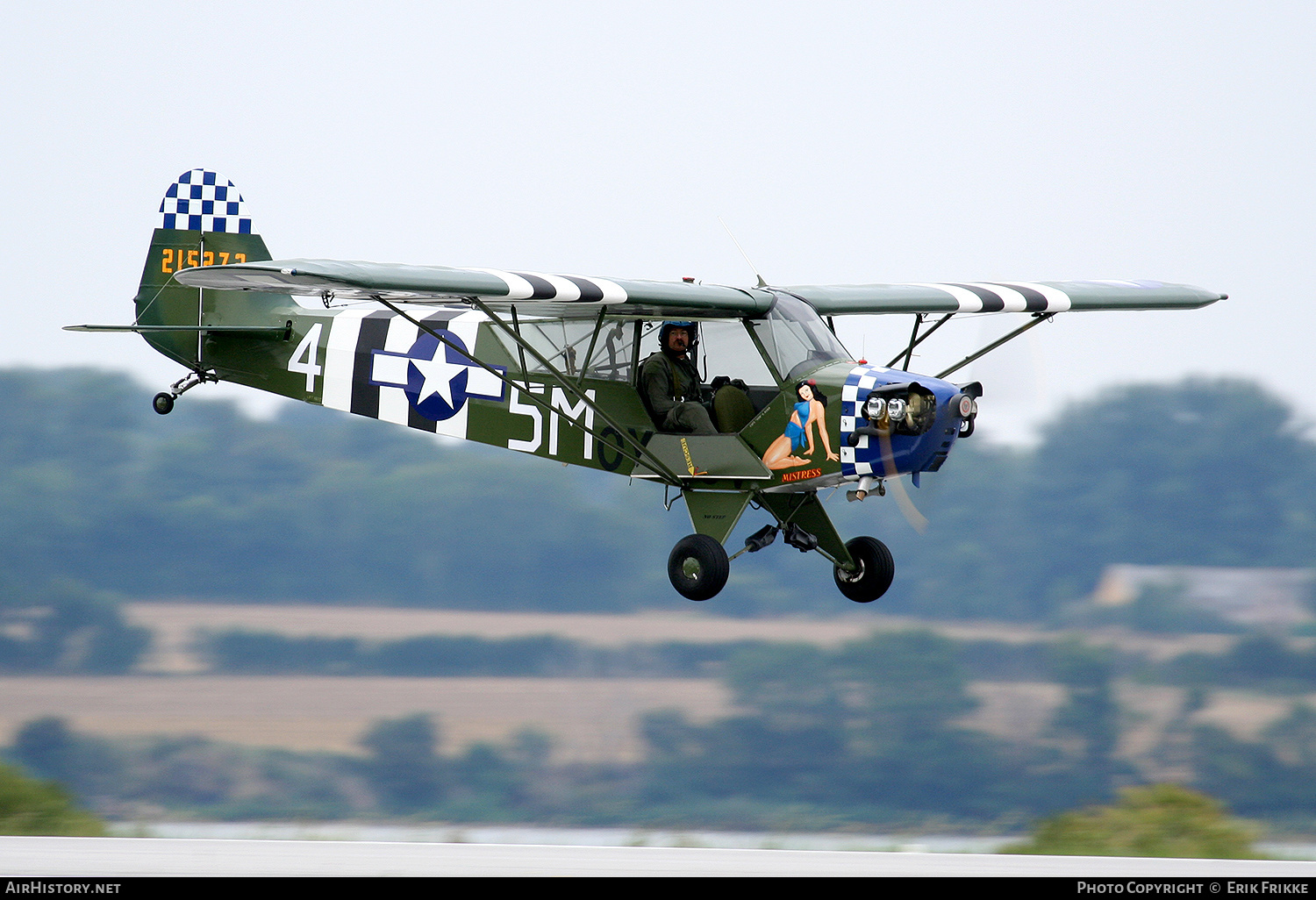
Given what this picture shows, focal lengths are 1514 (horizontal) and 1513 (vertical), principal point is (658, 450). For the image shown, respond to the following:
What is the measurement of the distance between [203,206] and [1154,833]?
28314 mm

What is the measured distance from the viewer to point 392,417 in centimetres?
1484

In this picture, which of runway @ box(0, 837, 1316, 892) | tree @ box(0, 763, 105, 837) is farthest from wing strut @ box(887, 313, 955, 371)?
tree @ box(0, 763, 105, 837)

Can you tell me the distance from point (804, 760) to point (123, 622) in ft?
95.4

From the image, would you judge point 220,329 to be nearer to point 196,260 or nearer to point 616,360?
point 196,260

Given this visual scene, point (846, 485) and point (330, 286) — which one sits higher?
point (330, 286)

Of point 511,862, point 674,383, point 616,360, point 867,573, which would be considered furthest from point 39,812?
point 867,573

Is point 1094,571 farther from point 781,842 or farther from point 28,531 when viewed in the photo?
point 28,531

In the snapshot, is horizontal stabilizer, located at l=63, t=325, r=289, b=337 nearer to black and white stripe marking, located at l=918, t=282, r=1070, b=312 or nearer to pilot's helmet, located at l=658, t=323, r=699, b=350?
pilot's helmet, located at l=658, t=323, r=699, b=350

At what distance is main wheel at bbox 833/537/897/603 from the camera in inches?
522

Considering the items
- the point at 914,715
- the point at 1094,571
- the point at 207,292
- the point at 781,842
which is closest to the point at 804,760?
the point at 914,715

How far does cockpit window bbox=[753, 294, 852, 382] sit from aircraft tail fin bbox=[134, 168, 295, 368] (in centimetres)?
572

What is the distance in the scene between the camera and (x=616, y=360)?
43.5 ft

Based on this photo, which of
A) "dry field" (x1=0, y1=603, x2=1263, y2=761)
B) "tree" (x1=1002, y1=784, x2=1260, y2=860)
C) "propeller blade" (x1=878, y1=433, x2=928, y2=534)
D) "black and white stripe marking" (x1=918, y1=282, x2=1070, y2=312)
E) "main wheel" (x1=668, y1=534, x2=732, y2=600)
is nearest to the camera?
"propeller blade" (x1=878, y1=433, x2=928, y2=534)

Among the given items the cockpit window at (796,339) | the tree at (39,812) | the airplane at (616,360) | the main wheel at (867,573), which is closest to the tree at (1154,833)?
the main wheel at (867,573)
